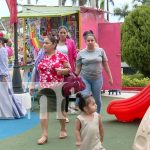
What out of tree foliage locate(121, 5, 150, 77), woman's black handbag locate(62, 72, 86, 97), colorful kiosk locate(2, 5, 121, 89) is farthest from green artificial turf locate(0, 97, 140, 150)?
tree foliage locate(121, 5, 150, 77)

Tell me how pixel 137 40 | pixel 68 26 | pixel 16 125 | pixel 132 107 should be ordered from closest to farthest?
pixel 132 107, pixel 16 125, pixel 68 26, pixel 137 40

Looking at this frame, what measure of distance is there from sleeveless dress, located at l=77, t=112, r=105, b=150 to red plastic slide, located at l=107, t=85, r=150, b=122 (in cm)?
315

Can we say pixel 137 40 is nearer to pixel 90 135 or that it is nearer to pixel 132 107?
pixel 132 107

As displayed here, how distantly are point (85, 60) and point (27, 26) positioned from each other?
5.23 m

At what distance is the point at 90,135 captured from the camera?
190 inches

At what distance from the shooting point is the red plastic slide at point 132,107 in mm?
7946

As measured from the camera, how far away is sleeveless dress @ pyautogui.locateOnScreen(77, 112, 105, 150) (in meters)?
4.82

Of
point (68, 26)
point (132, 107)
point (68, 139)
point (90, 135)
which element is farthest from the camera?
point (68, 26)

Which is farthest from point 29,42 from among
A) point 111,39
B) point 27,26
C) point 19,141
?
point 19,141

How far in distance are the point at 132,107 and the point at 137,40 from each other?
29.4 ft

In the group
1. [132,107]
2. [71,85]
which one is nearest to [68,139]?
[71,85]

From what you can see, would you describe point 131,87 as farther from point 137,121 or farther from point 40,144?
point 40,144

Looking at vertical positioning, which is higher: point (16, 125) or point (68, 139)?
point (68, 139)

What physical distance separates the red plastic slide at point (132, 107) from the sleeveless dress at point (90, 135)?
3.15m
